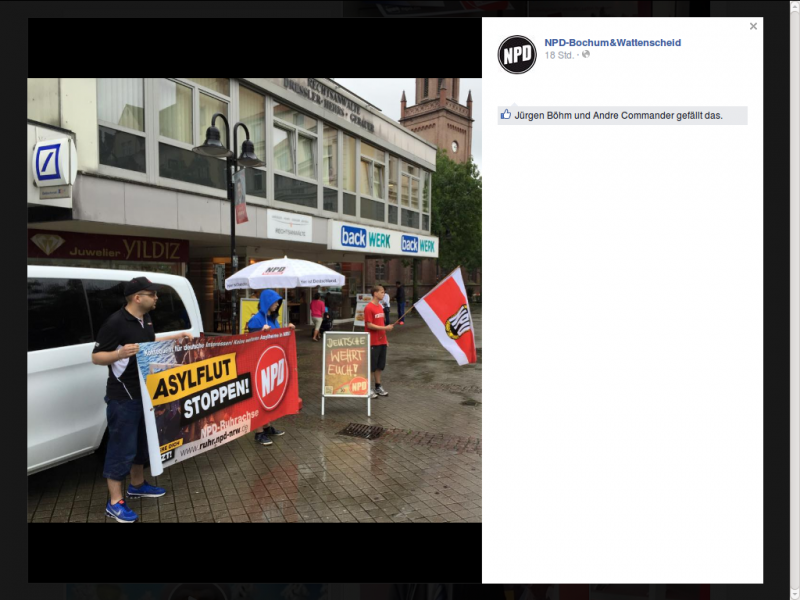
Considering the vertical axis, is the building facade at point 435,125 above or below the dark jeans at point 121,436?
above

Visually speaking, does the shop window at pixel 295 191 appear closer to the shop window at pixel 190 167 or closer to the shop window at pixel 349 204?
the shop window at pixel 349 204

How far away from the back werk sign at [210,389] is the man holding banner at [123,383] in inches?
5.2

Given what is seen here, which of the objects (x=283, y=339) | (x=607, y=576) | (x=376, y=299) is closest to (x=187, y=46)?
(x=607, y=576)

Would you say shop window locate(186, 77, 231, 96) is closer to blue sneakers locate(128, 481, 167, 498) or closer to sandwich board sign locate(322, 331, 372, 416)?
sandwich board sign locate(322, 331, 372, 416)

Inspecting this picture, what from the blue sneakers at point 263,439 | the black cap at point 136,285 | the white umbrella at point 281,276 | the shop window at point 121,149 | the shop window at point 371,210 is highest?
the shop window at point 371,210

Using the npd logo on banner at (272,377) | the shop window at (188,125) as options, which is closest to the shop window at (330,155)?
the shop window at (188,125)

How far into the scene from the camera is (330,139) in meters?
14.2

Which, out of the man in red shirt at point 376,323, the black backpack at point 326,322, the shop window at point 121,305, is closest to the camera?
the shop window at point 121,305

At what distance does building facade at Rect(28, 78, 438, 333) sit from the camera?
7.57 metres

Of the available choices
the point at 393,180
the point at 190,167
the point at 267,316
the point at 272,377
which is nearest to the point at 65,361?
the point at 272,377

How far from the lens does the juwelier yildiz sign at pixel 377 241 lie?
14367 mm

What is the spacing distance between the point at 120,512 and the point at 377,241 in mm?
13996

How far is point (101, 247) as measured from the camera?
9211mm

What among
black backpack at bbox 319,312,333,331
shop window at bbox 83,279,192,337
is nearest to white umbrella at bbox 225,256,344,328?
shop window at bbox 83,279,192,337
